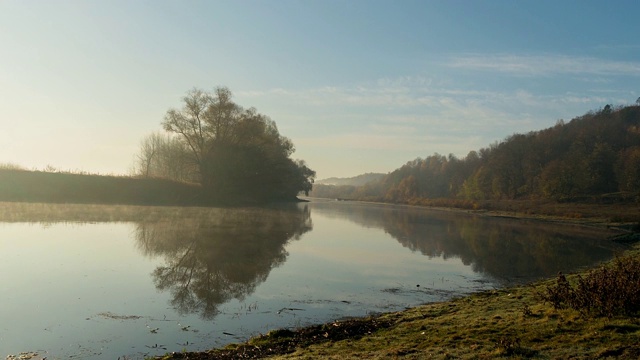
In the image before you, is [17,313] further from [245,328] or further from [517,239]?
[517,239]

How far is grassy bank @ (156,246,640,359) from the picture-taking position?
324 inches

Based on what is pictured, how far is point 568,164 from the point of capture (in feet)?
354

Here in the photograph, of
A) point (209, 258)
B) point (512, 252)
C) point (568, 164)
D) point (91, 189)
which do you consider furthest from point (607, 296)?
point (568, 164)

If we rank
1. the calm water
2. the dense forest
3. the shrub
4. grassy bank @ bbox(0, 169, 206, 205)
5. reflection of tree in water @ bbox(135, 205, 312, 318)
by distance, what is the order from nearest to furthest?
the shrub, the calm water, reflection of tree in water @ bbox(135, 205, 312, 318), grassy bank @ bbox(0, 169, 206, 205), the dense forest

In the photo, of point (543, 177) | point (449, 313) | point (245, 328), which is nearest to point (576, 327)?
point (449, 313)

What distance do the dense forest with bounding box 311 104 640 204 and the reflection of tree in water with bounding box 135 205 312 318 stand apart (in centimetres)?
8721

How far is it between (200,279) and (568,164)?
110679 millimetres

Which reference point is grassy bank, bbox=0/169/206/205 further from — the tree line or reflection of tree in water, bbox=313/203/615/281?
reflection of tree in water, bbox=313/203/615/281

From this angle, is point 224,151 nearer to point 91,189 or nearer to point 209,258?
point 91,189

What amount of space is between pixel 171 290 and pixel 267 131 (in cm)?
8583

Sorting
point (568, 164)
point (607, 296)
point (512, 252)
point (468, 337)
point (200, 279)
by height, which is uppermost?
point (568, 164)

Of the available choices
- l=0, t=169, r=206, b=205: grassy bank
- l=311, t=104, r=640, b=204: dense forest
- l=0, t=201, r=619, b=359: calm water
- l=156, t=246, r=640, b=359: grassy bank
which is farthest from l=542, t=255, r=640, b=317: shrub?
l=311, t=104, r=640, b=204: dense forest

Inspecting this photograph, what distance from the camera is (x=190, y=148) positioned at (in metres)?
81.2

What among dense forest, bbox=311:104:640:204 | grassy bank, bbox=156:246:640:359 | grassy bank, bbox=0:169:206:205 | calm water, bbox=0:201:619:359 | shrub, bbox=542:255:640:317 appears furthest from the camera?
dense forest, bbox=311:104:640:204
